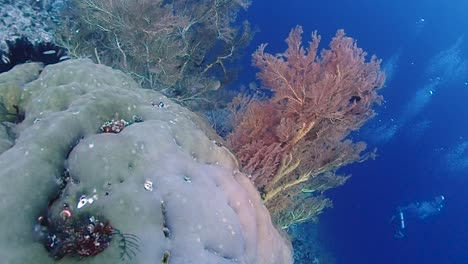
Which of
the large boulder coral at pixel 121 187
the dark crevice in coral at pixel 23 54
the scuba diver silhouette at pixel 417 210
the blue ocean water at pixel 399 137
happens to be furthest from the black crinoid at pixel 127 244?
the scuba diver silhouette at pixel 417 210

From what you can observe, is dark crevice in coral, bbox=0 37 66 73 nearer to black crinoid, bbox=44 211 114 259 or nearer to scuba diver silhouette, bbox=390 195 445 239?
black crinoid, bbox=44 211 114 259

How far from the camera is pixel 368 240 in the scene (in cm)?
2419

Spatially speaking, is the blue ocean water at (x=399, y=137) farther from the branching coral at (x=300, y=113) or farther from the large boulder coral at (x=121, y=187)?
the large boulder coral at (x=121, y=187)

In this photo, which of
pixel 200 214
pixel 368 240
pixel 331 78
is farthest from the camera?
pixel 368 240

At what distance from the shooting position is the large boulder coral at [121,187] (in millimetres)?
2789

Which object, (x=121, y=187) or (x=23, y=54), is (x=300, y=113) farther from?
(x=23, y=54)

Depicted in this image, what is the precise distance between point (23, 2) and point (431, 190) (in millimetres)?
27524

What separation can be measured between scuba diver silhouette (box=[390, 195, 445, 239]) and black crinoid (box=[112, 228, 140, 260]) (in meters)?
26.3

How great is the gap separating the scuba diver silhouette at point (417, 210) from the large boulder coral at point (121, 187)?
25093mm

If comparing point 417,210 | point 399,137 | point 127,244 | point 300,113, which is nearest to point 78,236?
point 127,244

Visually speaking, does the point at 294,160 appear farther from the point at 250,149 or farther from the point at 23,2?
the point at 23,2

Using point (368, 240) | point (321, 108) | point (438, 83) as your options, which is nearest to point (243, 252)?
point (321, 108)

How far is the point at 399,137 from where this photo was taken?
2845cm

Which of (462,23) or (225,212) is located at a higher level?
(462,23)
